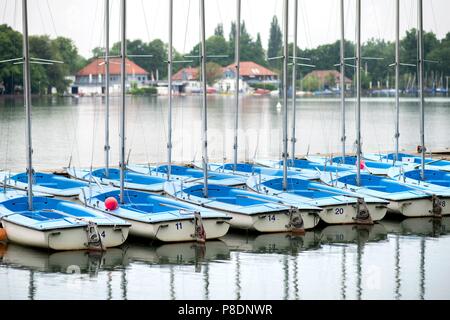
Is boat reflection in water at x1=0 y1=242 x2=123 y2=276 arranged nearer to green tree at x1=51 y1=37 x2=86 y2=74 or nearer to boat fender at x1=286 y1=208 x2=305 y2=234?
boat fender at x1=286 y1=208 x2=305 y2=234

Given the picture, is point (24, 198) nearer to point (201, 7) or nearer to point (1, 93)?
point (201, 7)

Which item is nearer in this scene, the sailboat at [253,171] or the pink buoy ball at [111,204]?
the pink buoy ball at [111,204]

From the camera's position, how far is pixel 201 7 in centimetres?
3397

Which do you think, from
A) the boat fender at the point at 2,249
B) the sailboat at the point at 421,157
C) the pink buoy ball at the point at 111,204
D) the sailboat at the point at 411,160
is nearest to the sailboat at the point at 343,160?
the sailboat at the point at 421,157

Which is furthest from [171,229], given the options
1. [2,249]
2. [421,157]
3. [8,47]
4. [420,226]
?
[8,47]

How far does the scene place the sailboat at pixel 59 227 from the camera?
26.9m

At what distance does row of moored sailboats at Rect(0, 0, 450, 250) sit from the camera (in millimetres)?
27828

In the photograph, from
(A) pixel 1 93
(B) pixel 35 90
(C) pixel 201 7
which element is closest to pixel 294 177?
(C) pixel 201 7

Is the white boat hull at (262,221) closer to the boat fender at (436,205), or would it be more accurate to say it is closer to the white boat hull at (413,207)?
the white boat hull at (413,207)

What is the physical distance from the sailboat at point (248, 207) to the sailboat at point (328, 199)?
2.88 feet

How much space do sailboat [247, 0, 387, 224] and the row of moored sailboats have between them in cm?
3

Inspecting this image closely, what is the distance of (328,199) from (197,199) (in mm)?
4142

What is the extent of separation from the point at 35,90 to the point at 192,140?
89180mm

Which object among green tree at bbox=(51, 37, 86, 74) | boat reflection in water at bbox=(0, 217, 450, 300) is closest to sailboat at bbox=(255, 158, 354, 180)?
boat reflection in water at bbox=(0, 217, 450, 300)
